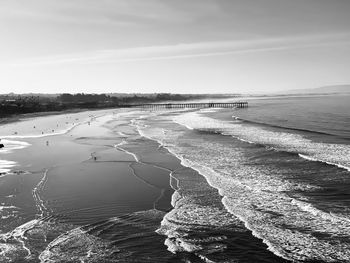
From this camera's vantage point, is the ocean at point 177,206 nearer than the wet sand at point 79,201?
Yes

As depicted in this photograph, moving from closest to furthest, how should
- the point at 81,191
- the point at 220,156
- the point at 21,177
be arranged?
1. the point at 81,191
2. the point at 21,177
3. the point at 220,156

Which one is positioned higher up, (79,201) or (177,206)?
(79,201)

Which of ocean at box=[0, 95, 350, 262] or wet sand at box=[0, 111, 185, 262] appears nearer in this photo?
ocean at box=[0, 95, 350, 262]

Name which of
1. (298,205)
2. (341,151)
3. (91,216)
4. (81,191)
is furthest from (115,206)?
(341,151)

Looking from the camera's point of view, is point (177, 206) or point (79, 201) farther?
point (79, 201)

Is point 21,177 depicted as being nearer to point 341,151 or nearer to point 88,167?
point 88,167

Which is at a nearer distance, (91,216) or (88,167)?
(91,216)

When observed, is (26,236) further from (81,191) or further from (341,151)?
(341,151)

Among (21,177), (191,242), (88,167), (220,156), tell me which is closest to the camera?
(191,242)
